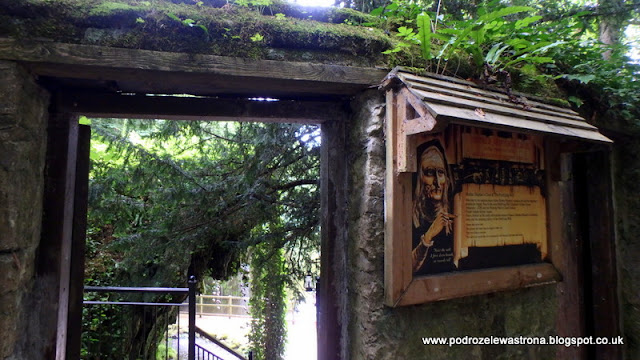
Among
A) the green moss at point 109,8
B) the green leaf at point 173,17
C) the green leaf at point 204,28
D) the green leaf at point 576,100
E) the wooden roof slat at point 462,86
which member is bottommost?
the wooden roof slat at point 462,86

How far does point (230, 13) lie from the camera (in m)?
2.14

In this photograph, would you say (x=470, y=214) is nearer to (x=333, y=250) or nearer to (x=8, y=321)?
(x=333, y=250)

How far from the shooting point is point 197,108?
7.54ft

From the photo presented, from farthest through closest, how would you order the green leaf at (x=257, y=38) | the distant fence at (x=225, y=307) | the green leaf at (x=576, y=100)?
the distant fence at (x=225, y=307) → the green leaf at (x=576, y=100) → the green leaf at (x=257, y=38)

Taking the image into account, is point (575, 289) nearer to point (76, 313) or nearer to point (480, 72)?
point (480, 72)

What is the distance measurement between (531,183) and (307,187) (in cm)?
280

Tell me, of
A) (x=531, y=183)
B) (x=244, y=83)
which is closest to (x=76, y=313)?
(x=244, y=83)

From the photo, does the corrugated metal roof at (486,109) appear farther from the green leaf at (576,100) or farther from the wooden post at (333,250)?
the wooden post at (333,250)

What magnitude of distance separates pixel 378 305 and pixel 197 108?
5.66ft

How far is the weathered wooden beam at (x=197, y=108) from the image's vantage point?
7.15 feet

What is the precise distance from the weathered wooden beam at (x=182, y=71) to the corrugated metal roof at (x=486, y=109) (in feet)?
1.15

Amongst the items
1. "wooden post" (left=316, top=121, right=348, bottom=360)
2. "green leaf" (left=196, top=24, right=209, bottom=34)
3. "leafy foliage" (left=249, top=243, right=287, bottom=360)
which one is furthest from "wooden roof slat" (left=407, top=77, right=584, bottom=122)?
"leafy foliage" (left=249, top=243, right=287, bottom=360)

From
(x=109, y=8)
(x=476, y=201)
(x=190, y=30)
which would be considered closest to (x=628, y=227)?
(x=476, y=201)

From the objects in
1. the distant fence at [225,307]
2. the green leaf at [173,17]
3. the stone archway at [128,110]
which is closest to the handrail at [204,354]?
the stone archway at [128,110]
